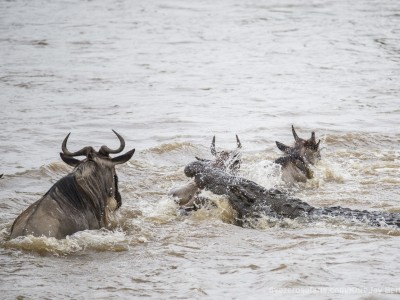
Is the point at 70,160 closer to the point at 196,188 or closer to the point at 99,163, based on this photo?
the point at 99,163

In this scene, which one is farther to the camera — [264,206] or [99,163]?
[264,206]

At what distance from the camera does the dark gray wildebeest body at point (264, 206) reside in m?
9.84

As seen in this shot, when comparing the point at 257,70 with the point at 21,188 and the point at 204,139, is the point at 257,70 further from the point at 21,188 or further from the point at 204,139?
the point at 21,188

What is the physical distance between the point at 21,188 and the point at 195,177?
3.18m

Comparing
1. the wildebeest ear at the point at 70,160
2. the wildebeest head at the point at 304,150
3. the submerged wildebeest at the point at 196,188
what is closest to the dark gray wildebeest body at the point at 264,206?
the submerged wildebeest at the point at 196,188

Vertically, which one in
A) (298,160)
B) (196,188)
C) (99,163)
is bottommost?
(298,160)

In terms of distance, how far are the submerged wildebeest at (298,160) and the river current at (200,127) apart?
169mm

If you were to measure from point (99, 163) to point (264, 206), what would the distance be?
1.94 metres

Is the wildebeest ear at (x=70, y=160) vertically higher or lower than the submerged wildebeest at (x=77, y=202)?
higher

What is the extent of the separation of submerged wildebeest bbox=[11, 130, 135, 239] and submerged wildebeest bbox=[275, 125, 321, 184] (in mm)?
3542

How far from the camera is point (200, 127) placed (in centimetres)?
1700

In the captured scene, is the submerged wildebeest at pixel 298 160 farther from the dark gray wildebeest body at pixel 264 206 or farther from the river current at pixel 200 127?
the dark gray wildebeest body at pixel 264 206

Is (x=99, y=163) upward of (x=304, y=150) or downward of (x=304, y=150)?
upward

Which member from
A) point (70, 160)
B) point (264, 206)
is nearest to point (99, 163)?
point (70, 160)
